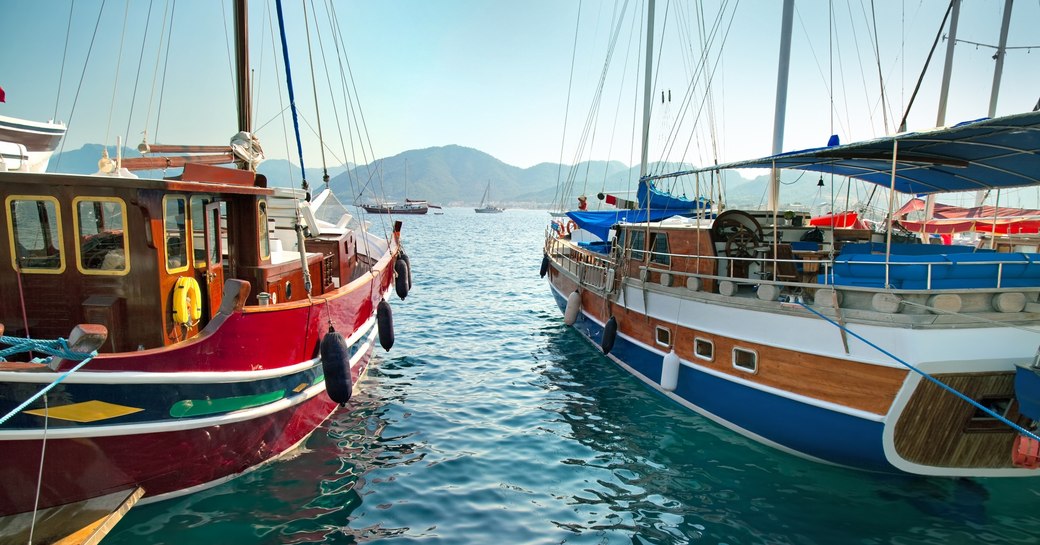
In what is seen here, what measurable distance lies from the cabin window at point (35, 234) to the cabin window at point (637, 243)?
873 centimetres

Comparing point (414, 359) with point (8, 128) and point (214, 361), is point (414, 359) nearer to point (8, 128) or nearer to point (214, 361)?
point (214, 361)

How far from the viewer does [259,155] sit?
995 centimetres

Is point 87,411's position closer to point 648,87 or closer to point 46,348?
point 46,348

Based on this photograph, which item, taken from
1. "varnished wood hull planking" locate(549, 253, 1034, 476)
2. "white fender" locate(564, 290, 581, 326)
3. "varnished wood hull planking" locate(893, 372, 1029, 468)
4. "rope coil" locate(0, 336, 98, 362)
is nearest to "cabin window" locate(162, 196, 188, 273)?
"rope coil" locate(0, 336, 98, 362)

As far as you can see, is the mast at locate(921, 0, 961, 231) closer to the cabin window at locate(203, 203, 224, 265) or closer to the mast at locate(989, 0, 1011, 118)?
the mast at locate(989, 0, 1011, 118)

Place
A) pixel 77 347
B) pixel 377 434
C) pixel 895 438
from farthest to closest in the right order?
pixel 377 434 → pixel 895 438 → pixel 77 347

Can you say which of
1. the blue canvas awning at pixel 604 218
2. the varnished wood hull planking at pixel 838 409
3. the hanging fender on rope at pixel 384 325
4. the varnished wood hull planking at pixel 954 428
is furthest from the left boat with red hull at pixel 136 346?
the blue canvas awning at pixel 604 218

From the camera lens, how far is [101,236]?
5941 mm

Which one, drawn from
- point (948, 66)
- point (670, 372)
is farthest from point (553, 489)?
point (948, 66)

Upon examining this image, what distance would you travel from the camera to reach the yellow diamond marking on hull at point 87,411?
506cm

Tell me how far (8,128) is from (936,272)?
28.4 metres

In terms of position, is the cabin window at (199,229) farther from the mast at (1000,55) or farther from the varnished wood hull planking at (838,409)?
the mast at (1000,55)

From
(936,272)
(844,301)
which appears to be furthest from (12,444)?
(936,272)

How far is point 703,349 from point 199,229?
7.14 metres
